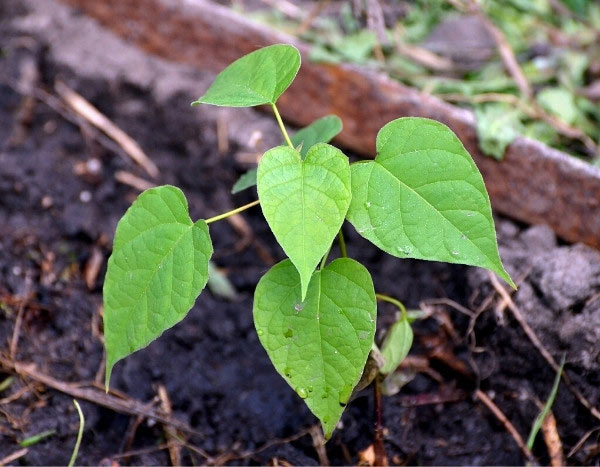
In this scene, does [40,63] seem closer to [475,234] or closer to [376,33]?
[376,33]

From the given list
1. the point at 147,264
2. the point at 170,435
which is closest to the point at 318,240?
the point at 147,264

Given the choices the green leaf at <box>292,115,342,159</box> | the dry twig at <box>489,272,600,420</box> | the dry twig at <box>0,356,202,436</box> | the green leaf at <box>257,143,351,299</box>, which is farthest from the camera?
the dry twig at <box>0,356,202,436</box>

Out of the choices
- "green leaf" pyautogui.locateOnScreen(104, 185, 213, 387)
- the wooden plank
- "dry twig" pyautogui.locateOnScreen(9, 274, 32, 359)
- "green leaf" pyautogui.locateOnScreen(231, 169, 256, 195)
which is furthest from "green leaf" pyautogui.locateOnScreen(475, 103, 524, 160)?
"dry twig" pyautogui.locateOnScreen(9, 274, 32, 359)

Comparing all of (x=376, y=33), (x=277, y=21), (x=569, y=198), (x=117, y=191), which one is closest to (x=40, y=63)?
(x=117, y=191)

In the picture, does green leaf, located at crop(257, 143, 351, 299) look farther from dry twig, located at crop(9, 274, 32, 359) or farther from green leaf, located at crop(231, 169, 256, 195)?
dry twig, located at crop(9, 274, 32, 359)

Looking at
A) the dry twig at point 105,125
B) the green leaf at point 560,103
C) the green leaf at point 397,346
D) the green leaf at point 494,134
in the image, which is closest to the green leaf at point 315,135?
the green leaf at point 397,346

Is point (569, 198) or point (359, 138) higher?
point (569, 198)
